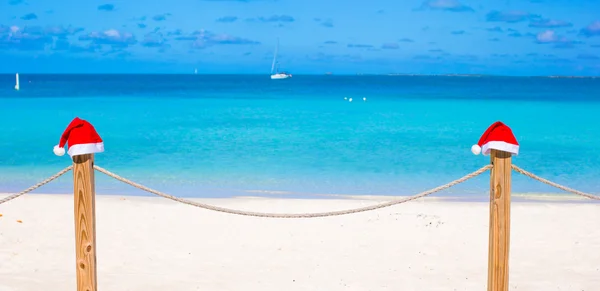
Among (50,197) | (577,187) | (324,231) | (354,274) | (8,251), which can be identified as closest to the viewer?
(354,274)

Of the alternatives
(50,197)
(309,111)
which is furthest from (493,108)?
(50,197)

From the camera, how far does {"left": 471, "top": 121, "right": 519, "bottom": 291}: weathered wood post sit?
3947 millimetres

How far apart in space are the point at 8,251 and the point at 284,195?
20.0 ft

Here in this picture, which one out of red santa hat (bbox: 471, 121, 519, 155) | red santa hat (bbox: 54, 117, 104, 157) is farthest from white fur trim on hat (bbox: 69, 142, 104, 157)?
red santa hat (bbox: 471, 121, 519, 155)

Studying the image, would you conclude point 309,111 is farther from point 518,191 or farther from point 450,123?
point 518,191

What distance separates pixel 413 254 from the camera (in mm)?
6773

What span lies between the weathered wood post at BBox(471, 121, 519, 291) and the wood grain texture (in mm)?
2340

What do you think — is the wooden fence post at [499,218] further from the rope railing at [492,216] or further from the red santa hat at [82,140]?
the red santa hat at [82,140]

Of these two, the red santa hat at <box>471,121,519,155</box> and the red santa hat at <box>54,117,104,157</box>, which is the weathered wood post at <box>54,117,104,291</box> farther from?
the red santa hat at <box>471,121,519,155</box>

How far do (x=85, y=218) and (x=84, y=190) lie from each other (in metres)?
0.19

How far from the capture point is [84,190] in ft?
12.8

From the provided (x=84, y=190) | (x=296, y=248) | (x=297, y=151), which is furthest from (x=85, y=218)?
(x=297, y=151)

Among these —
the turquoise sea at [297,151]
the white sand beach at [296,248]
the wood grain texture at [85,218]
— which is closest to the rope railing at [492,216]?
the wood grain texture at [85,218]

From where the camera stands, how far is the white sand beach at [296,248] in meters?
5.82
